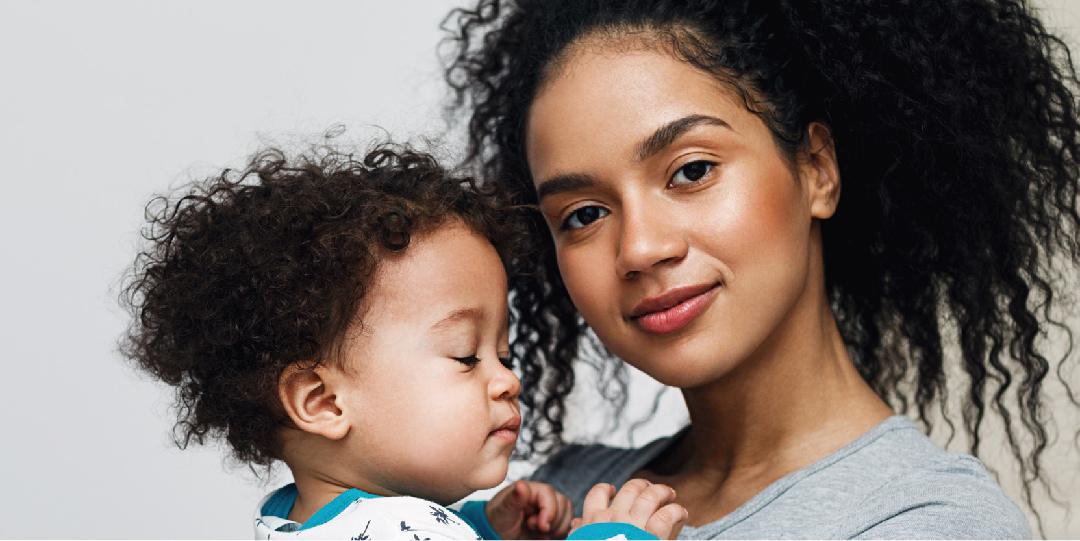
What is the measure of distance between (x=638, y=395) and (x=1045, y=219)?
1.36 m

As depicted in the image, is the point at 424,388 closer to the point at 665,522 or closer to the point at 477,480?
the point at 477,480

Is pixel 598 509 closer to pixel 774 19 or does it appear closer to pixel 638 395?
pixel 774 19

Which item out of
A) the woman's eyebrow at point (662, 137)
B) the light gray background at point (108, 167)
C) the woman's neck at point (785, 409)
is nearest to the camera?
the woman's eyebrow at point (662, 137)

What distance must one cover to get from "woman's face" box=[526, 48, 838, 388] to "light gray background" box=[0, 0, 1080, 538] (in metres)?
1.01

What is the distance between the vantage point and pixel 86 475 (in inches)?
126

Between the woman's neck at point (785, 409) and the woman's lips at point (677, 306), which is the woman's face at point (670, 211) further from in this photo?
the woman's neck at point (785, 409)

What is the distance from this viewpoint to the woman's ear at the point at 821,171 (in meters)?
2.26

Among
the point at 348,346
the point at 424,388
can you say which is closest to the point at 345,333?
the point at 348,346

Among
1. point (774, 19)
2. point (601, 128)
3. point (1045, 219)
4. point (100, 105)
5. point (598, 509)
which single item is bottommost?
point (598, 509)

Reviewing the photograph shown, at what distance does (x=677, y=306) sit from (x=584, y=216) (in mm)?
222

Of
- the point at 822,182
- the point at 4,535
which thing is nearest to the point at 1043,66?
the point at 822,182

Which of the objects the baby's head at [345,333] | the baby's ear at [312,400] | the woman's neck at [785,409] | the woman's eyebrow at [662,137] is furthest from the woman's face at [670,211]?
the baby's ear at [312,400]

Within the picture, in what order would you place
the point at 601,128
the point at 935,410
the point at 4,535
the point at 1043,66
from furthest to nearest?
the point at 935,410, the point at 4,535, the point at 1043,66, the point at 601,128

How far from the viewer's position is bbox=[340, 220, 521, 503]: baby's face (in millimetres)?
1933
